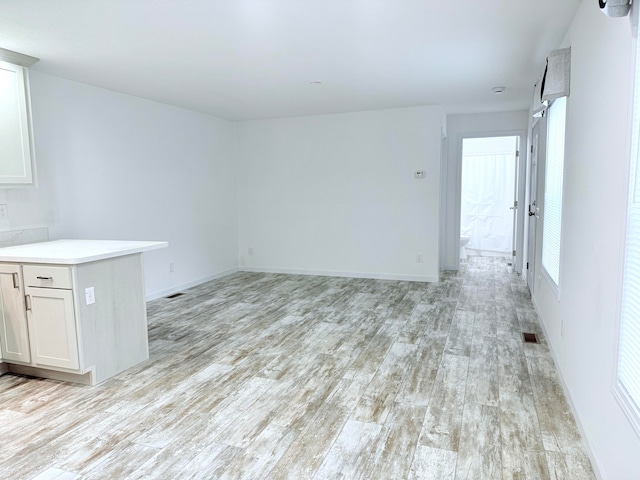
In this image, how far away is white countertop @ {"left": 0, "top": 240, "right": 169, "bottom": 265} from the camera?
2688 mm

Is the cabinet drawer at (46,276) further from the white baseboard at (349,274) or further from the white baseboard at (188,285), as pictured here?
the white baseboard at (349,274)

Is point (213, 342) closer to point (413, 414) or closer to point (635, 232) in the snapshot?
point (413, 414)

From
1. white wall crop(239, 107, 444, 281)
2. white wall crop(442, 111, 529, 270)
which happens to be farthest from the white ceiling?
white wall crop(442, 111, 529, 270)

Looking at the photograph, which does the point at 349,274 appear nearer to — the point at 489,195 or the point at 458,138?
the point at 458,138

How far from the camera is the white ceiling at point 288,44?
8.24ft

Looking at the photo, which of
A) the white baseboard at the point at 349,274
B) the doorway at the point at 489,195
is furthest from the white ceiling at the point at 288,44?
the doorway at the point at 489,195

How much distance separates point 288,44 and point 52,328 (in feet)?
8.10

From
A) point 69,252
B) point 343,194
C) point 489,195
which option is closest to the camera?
point 69,252

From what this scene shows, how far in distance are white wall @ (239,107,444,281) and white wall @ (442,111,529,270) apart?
40.3 inches

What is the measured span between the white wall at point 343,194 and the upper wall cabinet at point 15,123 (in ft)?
11.6

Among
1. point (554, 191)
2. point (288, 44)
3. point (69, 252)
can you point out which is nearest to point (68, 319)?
point (69, 252)

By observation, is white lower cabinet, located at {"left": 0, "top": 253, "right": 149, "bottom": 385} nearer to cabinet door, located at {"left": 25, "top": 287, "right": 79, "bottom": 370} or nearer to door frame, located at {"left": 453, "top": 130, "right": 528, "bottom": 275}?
cabinet door, located at {"left": 25, "top": 287, "right": 79, "bottom": 370}

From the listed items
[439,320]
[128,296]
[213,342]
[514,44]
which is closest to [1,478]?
[128,296]

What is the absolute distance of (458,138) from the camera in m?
6.54
